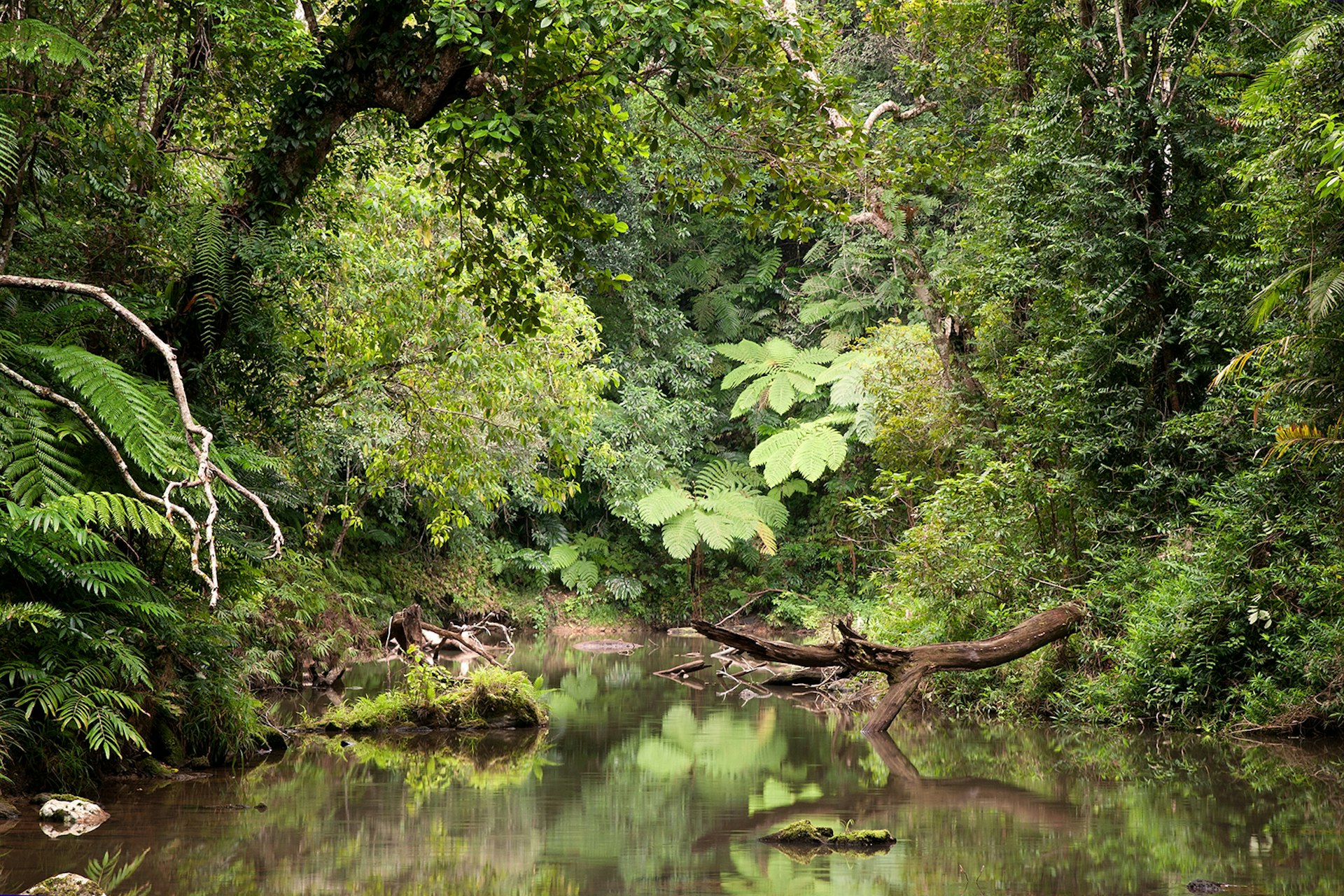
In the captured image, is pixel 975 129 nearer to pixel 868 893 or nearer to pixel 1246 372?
pixel 1246 372

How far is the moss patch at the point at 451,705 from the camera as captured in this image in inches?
368

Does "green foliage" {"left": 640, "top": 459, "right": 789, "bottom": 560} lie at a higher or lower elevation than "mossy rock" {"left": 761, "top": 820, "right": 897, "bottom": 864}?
higher

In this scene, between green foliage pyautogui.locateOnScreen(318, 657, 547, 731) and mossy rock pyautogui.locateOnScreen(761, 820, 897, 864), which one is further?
green foliage pyautogui.locateOnScreen(318, 657, 547, 731)

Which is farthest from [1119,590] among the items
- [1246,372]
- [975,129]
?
[975,129]

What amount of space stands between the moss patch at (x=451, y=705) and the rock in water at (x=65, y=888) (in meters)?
5.05

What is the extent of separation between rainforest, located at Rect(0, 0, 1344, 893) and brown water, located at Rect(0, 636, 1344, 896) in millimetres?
207

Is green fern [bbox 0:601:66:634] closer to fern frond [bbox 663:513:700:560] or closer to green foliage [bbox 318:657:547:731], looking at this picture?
green foliage [bbox 318:657:547:731]

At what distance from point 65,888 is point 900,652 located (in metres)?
6.33

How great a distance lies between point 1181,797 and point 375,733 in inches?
227

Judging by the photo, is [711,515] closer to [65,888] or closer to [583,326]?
[583,326]

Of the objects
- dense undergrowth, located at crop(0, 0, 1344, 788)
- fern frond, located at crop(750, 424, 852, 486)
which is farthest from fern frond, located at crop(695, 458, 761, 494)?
dense undergrowth, located at crop(0, 0, 1344, 788)

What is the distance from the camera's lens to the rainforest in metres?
5.78

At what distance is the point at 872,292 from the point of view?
74.2 feet

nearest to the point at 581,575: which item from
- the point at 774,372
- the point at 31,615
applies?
the point at 774,372
